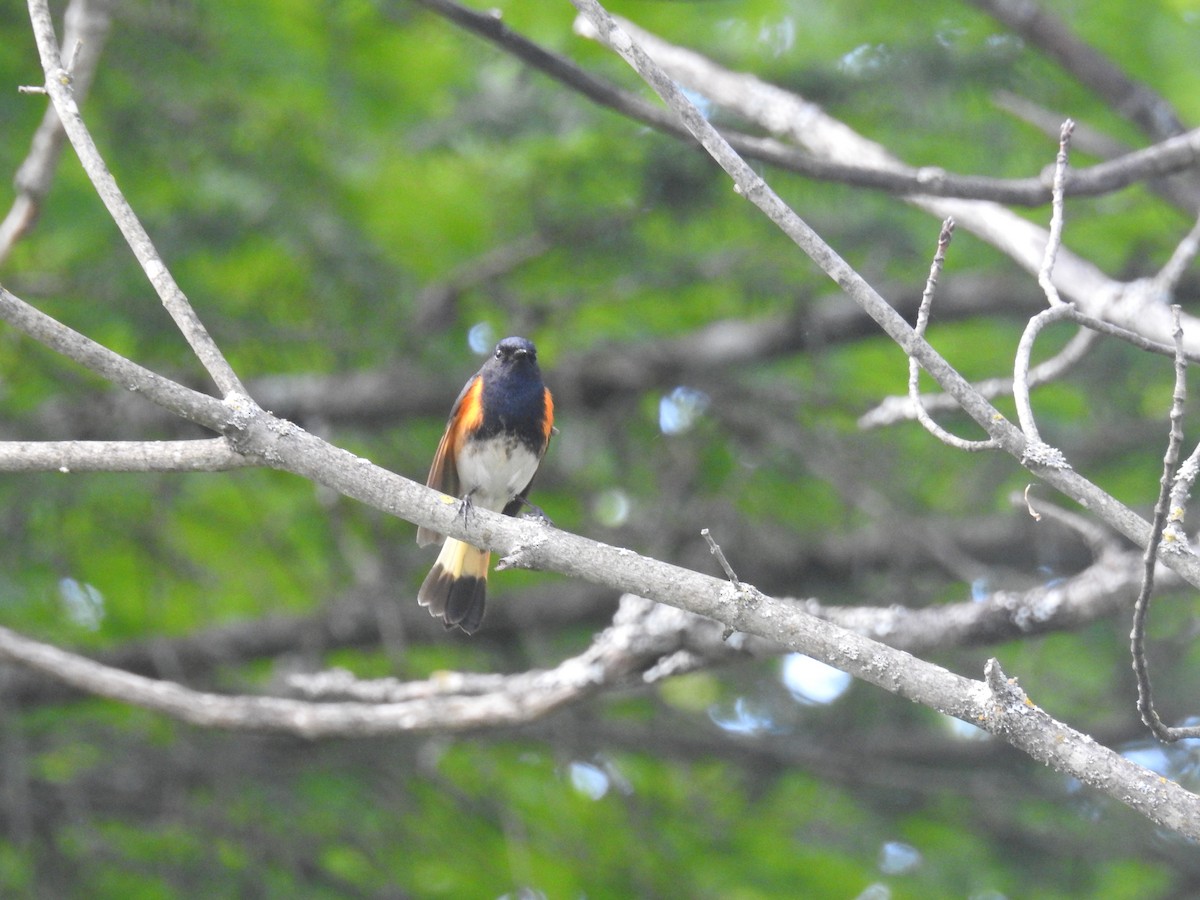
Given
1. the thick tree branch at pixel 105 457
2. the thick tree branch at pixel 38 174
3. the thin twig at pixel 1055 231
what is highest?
the thick tree branch at pixel 38 174

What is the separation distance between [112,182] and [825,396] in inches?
150

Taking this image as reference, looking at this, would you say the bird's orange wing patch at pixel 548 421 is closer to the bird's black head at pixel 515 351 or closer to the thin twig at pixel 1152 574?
the bird's black head at pixel 515 351

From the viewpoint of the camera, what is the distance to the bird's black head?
526cm

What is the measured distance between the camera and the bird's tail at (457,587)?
15.6 feet

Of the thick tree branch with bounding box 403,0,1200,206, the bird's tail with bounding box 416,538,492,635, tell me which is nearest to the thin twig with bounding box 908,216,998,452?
the thick tree branch with bounding box 403,0,1200,206

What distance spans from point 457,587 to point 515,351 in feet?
3.36

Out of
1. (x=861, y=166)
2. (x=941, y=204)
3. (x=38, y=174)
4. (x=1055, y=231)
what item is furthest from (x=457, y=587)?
(x=1055, y=231)

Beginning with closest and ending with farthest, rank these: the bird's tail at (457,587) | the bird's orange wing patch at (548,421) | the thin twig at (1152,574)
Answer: the thin twig at (1152,574)
the bird's tail at (457,587)
the bird's orange wing patch at (548,421)

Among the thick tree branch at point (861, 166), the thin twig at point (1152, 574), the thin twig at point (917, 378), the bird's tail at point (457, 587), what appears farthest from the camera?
the bird's tail at point (457, 587)

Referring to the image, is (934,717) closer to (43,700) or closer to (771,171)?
(771,171)

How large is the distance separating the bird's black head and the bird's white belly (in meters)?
0.34

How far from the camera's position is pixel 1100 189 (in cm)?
388

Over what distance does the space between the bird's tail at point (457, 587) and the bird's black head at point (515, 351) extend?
81cm

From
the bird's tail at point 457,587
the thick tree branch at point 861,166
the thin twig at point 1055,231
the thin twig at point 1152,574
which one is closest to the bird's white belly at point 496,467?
the bird's tail at point 457,587
